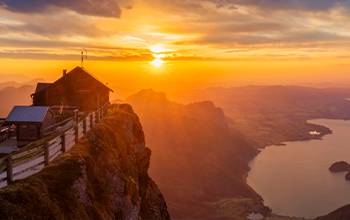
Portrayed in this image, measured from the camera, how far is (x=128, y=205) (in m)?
22.0

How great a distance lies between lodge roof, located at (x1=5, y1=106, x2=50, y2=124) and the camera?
25.5 metres

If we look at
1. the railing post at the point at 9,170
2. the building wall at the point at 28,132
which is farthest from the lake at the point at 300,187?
the railing post at the point at 9,170

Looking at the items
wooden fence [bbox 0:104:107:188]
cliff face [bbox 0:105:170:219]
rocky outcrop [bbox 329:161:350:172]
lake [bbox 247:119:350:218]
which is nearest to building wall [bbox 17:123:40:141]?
cliff face [bbox 0:105:170:219]

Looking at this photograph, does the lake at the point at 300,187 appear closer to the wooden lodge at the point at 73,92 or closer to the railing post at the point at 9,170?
the wooden lodge at the point at 73,92

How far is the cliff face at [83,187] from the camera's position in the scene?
34.7 ft

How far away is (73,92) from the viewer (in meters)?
48.0

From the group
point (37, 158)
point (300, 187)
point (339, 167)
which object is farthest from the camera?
point (339, 167)

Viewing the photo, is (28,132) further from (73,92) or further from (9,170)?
(73,92)

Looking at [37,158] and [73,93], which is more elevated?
[73,93]

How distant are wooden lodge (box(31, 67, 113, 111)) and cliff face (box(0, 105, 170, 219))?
782 inches

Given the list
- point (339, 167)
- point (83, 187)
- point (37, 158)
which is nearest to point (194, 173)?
point (339, 167)

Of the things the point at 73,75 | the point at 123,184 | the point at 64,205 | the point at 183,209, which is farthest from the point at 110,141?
the point at 183,209

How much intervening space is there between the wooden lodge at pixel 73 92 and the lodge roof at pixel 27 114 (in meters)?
20.2

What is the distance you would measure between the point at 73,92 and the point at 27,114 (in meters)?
22.2
